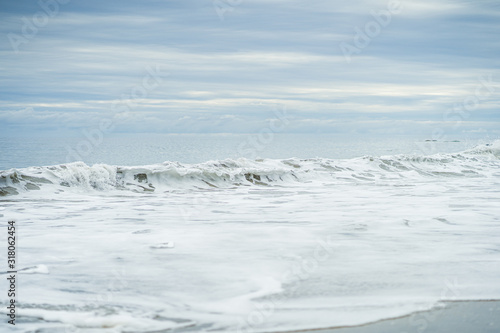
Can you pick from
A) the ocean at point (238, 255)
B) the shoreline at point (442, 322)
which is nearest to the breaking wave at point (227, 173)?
the ocean at point (238, 255)

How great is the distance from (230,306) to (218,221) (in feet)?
13.3

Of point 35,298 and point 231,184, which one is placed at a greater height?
point 231,184

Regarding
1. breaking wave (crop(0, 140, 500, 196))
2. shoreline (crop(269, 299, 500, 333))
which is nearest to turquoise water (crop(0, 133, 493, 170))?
breaking wave (crop(0, 140, 500, 196))

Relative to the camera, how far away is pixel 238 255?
18.1ft

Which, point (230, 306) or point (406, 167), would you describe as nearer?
point (230, 306)

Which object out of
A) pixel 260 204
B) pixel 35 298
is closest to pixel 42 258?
pixel 35 298

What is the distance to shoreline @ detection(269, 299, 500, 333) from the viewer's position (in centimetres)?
331

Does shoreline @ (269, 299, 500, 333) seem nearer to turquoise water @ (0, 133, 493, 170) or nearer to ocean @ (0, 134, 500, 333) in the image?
ocean @ (0, 134, 500, 333)

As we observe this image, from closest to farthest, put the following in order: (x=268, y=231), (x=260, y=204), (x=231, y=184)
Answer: (x=268, y=231), (x=260, y=204), (x=231, y=184)

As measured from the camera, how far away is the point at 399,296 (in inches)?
157

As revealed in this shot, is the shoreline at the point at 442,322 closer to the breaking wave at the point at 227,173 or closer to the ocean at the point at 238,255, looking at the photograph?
the ocean at the point at 238,255

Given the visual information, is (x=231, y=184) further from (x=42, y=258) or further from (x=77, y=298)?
(x=77, y=298)

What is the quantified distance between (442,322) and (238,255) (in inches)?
99.8

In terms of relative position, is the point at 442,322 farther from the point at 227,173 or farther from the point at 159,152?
the point at 159,152
